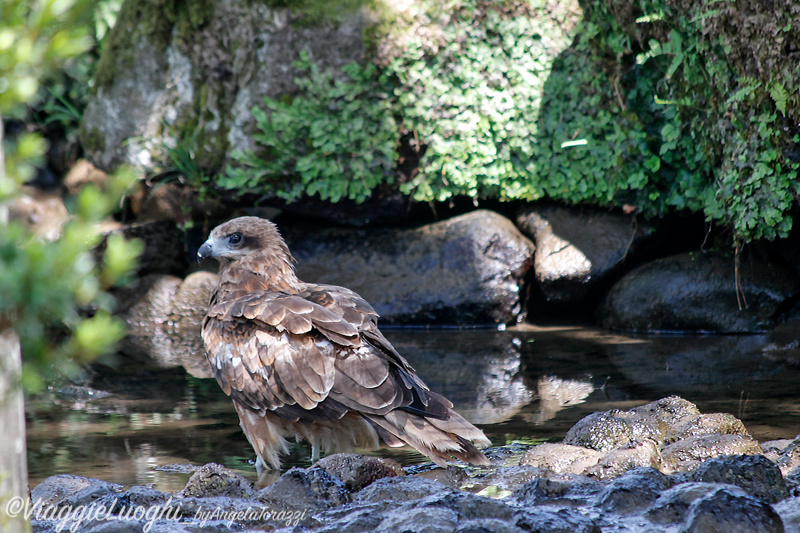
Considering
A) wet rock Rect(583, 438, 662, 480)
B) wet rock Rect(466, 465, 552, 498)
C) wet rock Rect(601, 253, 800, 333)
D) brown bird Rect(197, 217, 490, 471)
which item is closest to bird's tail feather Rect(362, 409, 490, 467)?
brown bird Rect(197, 217, 490, 471)

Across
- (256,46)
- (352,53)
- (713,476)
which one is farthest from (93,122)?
(713,476)

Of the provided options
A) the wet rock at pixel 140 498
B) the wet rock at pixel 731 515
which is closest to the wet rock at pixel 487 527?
the wet rock at pixel 731 515

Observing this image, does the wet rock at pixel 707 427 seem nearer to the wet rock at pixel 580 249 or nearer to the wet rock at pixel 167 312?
the wet rock at pixel 580 249

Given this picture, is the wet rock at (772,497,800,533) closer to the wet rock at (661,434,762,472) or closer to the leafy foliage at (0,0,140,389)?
the wet rock at (661,434,762,472)

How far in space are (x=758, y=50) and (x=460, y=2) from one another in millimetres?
3857

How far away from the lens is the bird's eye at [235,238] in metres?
5.14

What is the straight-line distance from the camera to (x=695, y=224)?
8.28m

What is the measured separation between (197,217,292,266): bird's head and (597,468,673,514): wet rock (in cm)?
275

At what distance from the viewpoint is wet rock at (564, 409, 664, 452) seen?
13.5 ft

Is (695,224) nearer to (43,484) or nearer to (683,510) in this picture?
(683,510)

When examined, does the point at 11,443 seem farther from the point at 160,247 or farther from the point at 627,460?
the point at 160,247

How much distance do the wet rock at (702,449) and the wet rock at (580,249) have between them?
4.37m

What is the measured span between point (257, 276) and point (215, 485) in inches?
66.9

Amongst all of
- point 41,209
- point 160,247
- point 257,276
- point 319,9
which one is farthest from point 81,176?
point 257,276
